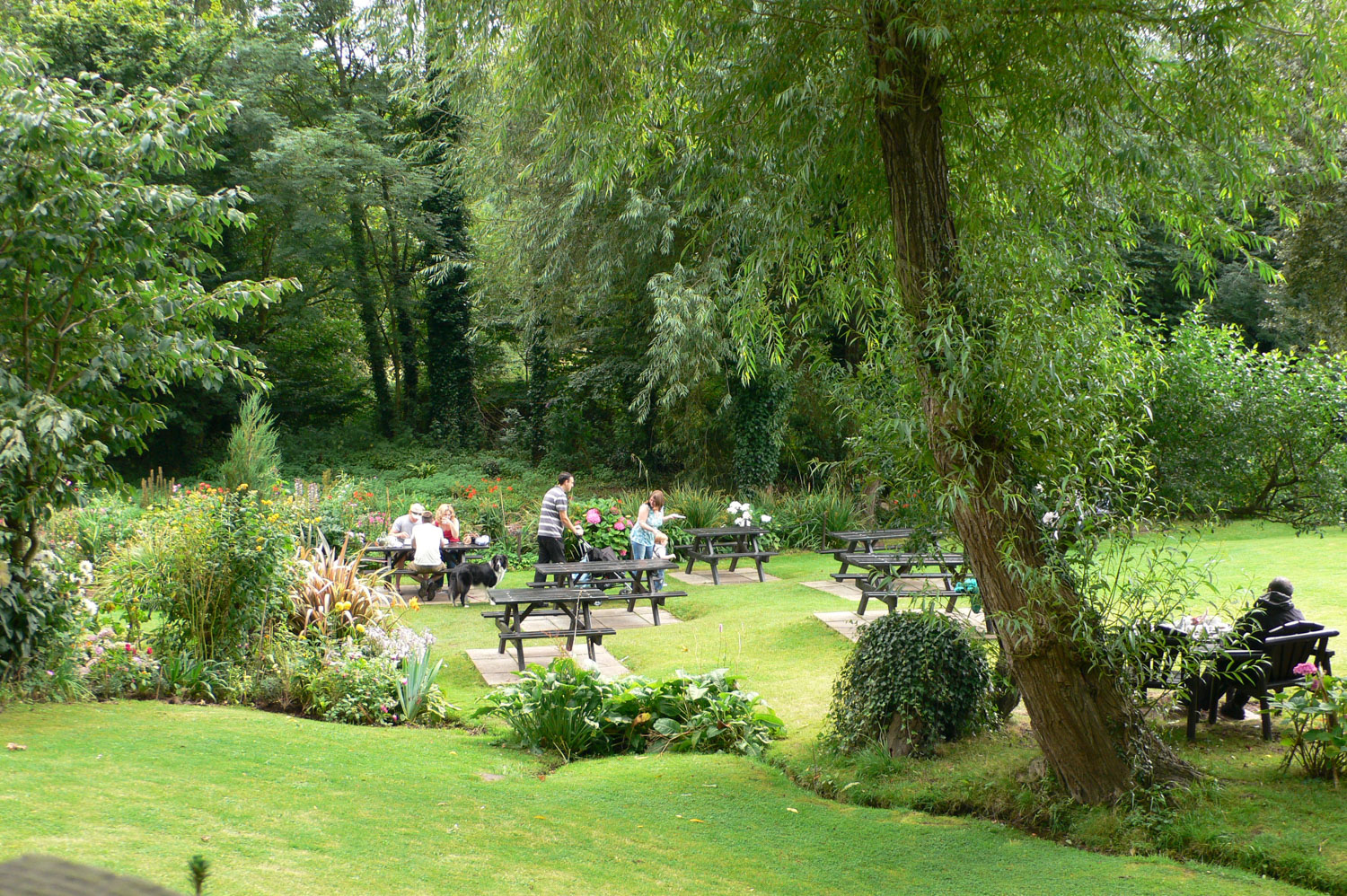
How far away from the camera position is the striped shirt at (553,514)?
1152 centimetres

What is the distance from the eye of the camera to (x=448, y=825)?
4.54 meters

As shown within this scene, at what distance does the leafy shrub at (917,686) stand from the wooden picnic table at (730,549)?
6834mm

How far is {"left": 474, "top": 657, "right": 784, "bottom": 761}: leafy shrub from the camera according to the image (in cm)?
645

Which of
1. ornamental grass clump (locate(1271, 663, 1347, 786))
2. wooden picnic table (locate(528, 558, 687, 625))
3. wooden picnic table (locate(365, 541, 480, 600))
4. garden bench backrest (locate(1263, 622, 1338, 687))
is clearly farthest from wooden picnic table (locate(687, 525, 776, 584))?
ornamental grass clump (locate(1271, 663, 1347, 786))

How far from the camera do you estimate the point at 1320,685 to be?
17.3 ft

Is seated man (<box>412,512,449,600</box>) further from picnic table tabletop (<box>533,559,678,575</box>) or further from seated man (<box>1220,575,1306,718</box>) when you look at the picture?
seated man (<box>1220,575,1306,718</box>)

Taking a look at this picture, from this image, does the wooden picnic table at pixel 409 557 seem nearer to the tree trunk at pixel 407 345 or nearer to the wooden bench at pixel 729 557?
the wooden bench at pixel 729 557

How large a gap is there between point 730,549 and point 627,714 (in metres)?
7.06

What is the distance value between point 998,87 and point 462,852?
5.29m

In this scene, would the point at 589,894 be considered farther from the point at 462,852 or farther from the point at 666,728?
the point at 666,728

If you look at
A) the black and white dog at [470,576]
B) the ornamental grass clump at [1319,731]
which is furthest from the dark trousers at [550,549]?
the ornamental grass clump at [1319,731]

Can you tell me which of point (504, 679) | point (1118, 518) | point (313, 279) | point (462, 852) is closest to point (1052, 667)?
point (1118, 518)

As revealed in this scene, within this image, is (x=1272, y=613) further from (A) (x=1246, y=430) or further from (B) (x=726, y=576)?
(B) (x=726, y=576)

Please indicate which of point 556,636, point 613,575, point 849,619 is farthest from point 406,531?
point 849,619
